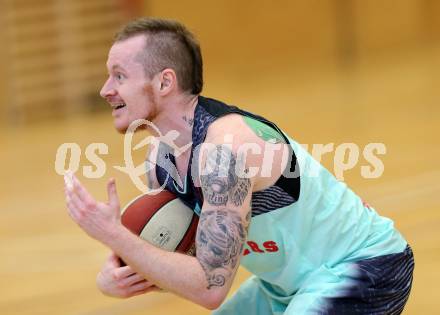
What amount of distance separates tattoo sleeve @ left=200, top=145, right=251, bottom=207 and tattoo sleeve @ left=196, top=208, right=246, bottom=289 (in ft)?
0.15

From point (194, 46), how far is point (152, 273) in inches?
35.8

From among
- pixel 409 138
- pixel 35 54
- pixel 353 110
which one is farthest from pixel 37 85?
→ pixel 409 138

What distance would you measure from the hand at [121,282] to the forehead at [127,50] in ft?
2.64

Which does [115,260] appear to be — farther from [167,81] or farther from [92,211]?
→ [167,81]

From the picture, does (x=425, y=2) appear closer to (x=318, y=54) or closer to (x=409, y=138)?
(x=318, y=54)

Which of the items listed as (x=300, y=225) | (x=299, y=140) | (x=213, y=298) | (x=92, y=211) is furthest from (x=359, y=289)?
(x=299, y=140)

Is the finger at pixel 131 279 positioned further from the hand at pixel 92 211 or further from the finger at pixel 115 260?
the hand at pixel 92 211

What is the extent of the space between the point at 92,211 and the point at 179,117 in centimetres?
56

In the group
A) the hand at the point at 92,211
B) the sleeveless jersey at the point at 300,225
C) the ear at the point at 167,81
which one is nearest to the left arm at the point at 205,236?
the hand at the point at 92,211

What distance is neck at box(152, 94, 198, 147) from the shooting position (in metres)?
3.84

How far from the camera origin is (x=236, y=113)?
12.4ft

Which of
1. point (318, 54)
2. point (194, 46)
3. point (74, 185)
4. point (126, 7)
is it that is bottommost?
point (318, 54)

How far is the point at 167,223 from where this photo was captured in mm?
4047

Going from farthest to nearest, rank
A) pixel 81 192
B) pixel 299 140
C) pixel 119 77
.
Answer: pixel 299 140, pixel 119 77, pixel 81 192
